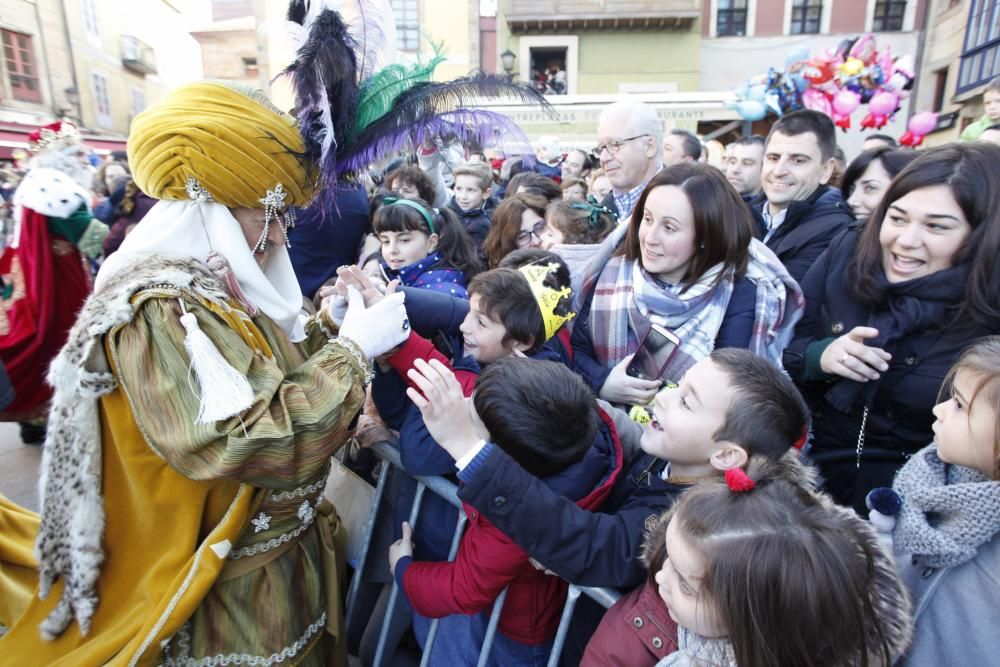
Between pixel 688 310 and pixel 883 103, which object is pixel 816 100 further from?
pixel 688 310

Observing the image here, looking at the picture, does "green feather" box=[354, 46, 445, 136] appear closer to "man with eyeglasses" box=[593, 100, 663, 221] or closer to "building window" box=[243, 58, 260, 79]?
"man with eyeglasses" box=[593, 100, 663, 221]

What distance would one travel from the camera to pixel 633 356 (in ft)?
7.09

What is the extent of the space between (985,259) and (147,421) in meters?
2.24

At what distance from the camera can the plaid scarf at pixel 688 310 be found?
2072mm

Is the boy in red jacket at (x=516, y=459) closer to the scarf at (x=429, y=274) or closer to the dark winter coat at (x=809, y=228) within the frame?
the scarf at (x=429, y=274)

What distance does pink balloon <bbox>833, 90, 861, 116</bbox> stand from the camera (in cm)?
654

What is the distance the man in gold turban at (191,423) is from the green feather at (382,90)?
192 mm

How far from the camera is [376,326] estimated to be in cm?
161

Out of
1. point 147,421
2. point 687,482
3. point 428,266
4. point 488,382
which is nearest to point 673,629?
point 687,482

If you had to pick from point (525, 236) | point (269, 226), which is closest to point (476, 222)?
point (525, 236)

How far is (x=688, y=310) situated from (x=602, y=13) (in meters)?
23.1

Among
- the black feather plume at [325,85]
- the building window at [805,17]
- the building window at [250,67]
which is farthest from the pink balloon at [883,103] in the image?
the building window at [250,67]

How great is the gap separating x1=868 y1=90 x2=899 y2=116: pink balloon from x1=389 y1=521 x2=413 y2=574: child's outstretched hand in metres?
7.41

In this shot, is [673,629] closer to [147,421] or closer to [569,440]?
[569,440]
